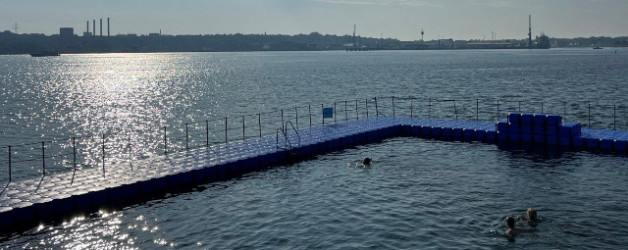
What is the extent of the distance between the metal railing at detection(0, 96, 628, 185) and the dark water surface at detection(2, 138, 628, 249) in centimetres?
552

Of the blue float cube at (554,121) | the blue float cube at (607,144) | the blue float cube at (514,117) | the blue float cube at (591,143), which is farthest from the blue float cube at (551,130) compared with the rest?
the blue float cube at (607,144)

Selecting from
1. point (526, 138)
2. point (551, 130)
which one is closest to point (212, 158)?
point (526, 138)

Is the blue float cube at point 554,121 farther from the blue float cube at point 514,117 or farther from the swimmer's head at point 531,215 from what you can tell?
the swimmer's head at point 531,215

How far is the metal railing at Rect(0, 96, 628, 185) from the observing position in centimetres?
3850

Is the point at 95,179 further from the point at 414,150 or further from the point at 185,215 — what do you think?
the point at 414,150

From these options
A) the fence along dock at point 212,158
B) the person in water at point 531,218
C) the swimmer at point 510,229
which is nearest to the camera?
the swimmer at point 510,229

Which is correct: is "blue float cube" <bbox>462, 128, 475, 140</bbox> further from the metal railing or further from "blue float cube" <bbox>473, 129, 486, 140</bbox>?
the metal railing

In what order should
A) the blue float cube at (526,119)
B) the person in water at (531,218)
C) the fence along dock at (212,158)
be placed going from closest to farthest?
the person in water at (531,218), the fence along dock at (212,158), the blue float cube at (526,119)

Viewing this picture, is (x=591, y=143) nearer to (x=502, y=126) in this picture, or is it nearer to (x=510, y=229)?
(x=502, y=126)

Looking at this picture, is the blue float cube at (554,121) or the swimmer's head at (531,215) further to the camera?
the blue float cube at (554,121)

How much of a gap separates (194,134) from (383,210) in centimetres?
2885

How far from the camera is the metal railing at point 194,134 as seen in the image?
126ft

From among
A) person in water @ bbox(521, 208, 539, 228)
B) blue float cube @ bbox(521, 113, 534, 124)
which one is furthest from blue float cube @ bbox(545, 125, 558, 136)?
person in water @ bbox(521, 208, 539, 228)

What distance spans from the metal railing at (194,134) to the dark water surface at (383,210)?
18.1 ft
